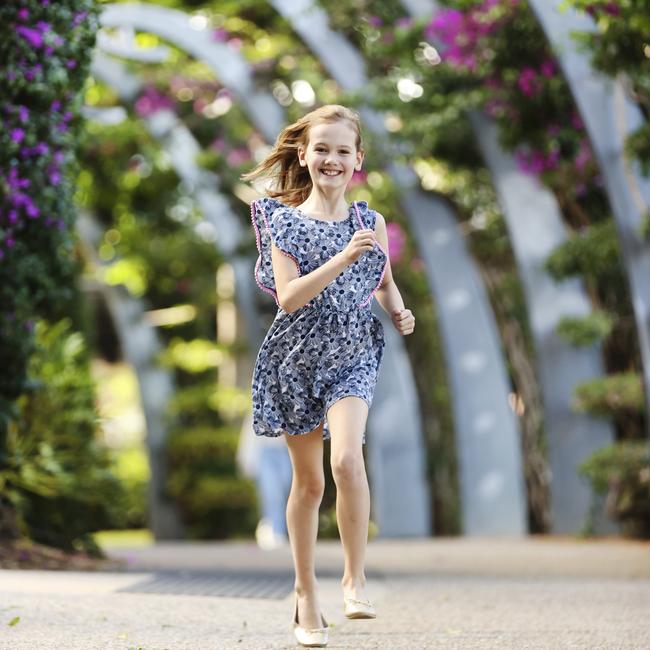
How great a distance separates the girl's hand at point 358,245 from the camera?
4.19m

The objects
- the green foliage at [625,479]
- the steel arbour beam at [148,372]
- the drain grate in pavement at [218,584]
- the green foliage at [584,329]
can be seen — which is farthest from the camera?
the steel arbour beam at [148,372]

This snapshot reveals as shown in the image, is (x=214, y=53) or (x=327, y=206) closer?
(x=327, y=206)

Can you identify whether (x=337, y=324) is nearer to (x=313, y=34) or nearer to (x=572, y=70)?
(x=572, y=70)

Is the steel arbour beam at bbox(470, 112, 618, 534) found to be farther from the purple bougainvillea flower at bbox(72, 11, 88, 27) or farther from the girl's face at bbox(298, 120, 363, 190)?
the girl's face at bbox(298, 120, 363, 190)

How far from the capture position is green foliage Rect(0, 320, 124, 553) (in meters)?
8.62

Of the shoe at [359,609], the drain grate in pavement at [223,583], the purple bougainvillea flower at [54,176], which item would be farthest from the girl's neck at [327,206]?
the purple bougainvillea flower at [54,176]

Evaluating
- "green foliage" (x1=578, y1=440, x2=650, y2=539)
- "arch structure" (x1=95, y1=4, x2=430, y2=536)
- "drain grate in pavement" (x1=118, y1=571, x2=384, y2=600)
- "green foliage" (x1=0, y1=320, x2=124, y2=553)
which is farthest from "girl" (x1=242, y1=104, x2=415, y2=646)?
"arch structure" (x1=95, y1=4, x2=430, y2=536)

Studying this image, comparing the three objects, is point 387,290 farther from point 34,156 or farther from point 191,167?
point 191,167

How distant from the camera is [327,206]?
4.54 m

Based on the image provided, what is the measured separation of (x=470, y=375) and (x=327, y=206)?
867cm

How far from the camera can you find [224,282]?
18734 mm

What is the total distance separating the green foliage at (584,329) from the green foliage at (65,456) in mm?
3819

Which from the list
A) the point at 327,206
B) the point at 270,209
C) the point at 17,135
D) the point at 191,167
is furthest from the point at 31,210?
the point at 191,167

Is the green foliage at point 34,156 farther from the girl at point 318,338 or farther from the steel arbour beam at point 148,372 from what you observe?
the steel arbour beam at point 148,372
